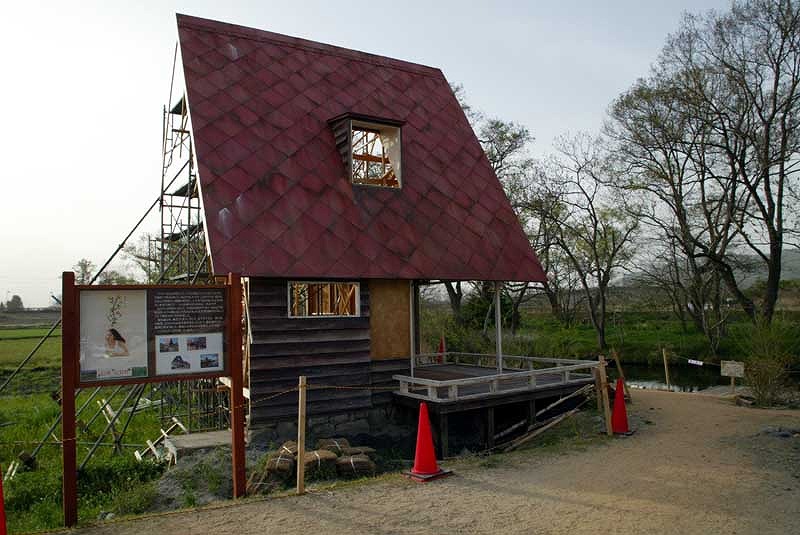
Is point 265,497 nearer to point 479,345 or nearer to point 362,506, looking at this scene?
point 362,506

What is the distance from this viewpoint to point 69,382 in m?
6.84

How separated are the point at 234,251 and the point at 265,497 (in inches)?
178

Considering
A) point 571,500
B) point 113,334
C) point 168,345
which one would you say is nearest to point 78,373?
point 113,334

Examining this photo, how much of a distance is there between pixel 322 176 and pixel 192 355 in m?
6.19

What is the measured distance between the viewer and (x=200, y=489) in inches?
354

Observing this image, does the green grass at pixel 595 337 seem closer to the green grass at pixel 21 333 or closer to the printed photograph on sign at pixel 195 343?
the printed photograph on sign at pixel 195 343

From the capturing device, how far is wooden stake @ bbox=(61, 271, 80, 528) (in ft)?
22.2

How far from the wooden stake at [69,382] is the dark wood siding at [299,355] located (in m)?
3.78

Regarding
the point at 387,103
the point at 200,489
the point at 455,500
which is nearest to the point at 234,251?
the point at 200,489

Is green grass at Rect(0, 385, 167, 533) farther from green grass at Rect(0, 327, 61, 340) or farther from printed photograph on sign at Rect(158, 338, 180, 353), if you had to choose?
green grass at Rect(0, 327, 61, 340)

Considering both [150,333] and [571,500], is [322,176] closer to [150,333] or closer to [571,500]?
[150,333]

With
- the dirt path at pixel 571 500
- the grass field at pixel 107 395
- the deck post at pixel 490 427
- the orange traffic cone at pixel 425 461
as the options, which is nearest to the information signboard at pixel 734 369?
the grass field at pixel 107 395

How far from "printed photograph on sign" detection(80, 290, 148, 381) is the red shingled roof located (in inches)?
118

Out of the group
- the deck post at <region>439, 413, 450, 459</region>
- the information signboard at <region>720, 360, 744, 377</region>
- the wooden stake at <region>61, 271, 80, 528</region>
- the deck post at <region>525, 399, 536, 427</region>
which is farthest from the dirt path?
the information signboard at <region>720, 360, 744, 377</region>
